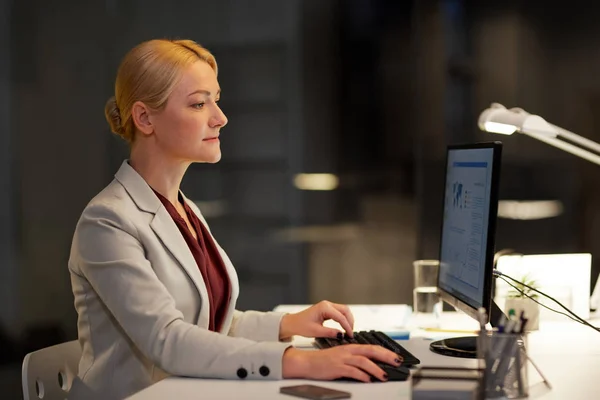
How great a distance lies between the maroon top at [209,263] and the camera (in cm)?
229

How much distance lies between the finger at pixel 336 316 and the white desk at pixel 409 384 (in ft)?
0.50

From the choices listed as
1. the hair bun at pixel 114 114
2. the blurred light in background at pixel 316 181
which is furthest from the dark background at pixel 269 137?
the hair bun at pixel 114 114

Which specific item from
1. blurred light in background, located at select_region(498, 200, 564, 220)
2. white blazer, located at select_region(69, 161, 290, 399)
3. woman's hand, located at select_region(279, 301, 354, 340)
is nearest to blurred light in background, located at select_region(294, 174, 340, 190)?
blurred light in background, located at select_region(498, 200, 564, 220)

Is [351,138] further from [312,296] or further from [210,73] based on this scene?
[210,73]

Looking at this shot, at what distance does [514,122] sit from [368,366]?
3.47 feet

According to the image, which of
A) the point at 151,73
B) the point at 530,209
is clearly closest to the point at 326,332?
the point at 151,73

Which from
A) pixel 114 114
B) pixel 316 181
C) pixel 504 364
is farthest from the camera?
pixel 316 181

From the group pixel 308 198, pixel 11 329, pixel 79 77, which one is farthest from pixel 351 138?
pixel 11 329

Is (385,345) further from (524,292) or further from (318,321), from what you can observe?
(524,292)

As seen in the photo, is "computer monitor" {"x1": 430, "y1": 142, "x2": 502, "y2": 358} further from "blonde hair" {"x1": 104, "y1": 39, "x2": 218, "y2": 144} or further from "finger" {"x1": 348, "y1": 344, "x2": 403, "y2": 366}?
"blonde hair" {"x1": 104, "y1": 39, "x2": 218, "y2": 144}

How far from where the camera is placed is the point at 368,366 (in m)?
1.78

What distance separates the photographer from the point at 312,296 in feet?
14.1

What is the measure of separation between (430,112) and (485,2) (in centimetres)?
53

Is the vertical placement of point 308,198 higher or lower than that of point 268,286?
higher
